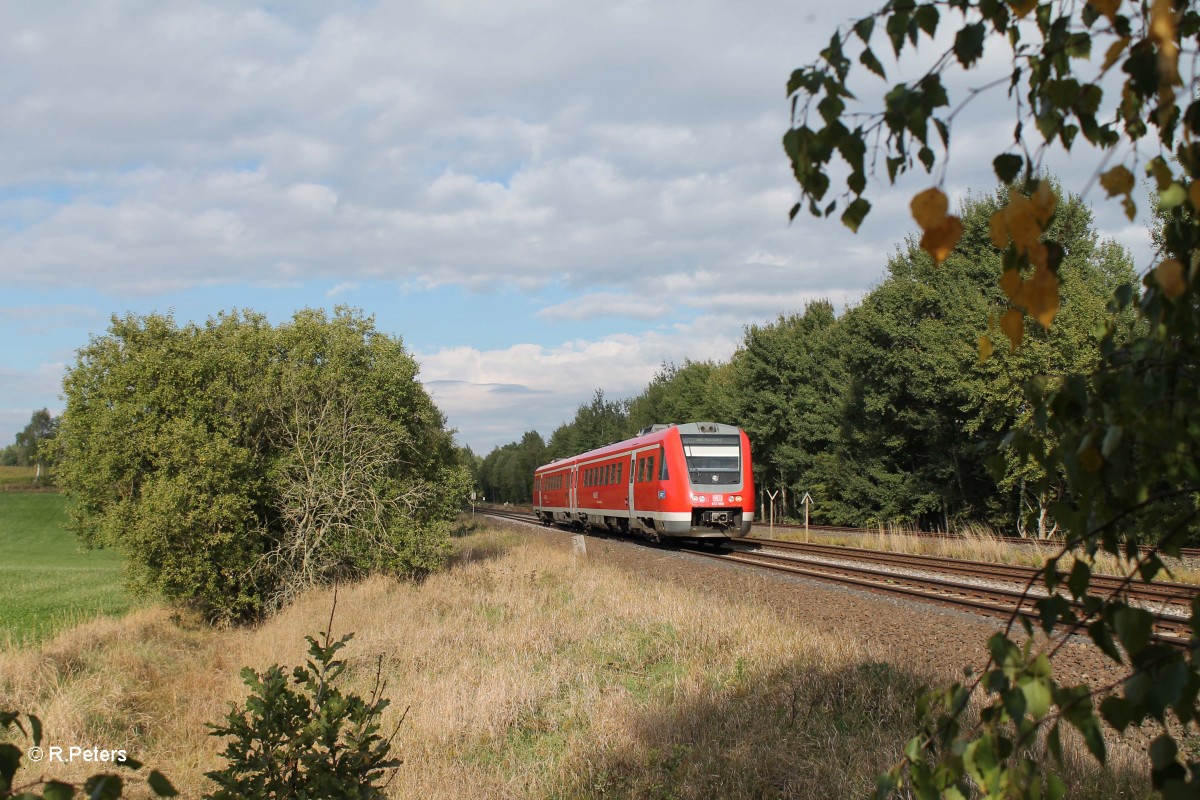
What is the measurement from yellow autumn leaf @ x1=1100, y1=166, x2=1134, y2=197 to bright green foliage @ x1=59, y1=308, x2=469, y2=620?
17.1 metres

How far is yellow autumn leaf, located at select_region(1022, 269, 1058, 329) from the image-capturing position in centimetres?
131

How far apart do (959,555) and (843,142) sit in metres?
19.4

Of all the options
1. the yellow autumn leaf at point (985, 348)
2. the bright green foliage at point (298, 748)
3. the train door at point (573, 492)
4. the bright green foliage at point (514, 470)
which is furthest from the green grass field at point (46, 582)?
the bright green foliage at point (514, 470)

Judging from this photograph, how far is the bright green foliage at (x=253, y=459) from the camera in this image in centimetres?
1677

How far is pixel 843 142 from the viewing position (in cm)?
157

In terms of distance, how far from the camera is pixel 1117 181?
141 centimetres

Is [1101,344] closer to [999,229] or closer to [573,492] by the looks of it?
[999,229]

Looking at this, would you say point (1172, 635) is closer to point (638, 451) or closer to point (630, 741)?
point (630, 741)

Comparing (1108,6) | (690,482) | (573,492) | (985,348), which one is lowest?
Result: (573,492)

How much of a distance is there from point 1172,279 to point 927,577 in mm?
14561

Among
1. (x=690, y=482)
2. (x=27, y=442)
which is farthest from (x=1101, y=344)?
(x=27, y=442)

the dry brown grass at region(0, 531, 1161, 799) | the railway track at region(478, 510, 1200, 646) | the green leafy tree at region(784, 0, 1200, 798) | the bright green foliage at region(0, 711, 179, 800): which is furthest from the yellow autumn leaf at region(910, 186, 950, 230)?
the railway track at region(478, 510, 1200, 646)

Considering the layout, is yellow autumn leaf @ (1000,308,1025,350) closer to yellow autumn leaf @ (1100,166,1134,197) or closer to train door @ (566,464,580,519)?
yellow autumn leaf @ (1100,166,1134,197)

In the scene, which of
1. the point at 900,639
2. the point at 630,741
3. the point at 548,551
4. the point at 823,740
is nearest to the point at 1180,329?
the point at 823,740
